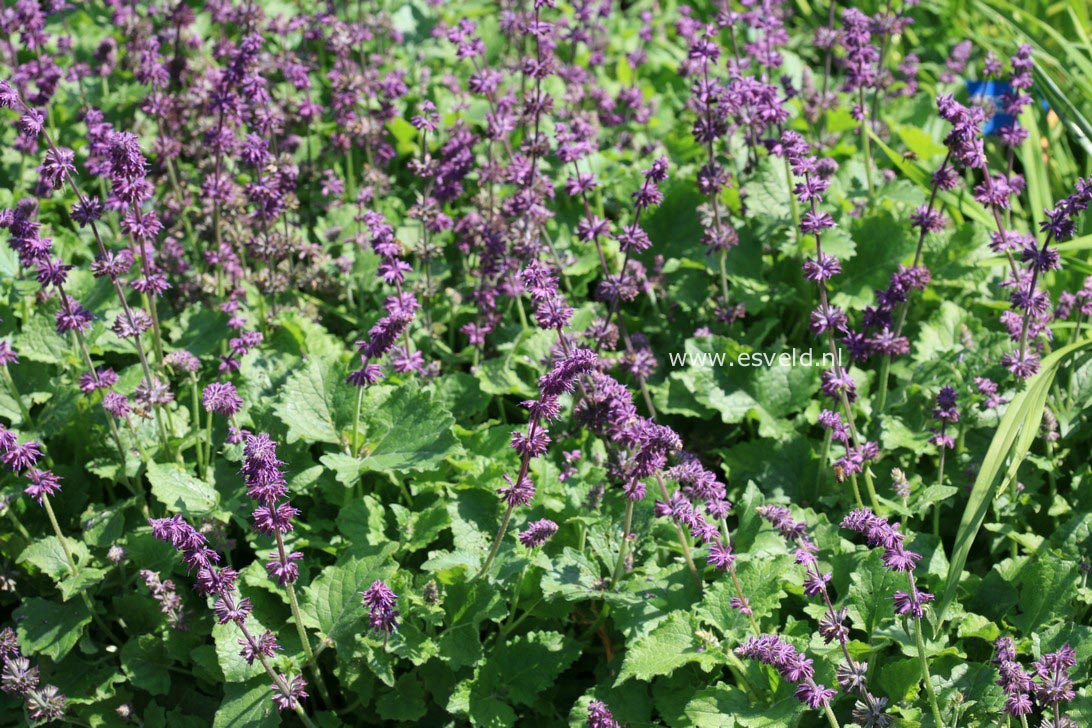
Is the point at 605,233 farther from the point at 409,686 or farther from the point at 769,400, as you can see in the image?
the point at 409,686

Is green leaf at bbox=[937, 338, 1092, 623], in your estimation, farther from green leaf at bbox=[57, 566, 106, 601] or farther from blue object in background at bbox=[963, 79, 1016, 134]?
green leaf at bbox=[57, 566, 106, 601]

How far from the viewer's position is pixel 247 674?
13.4 feet

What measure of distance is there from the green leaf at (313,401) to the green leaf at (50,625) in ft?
3.65

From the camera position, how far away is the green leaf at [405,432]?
4461mm

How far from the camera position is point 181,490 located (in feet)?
14.7

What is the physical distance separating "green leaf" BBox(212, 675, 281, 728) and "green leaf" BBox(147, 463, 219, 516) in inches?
27.4

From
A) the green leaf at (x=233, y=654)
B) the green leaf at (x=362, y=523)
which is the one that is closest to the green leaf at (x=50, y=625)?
the green leaf at (x=233, y=654)

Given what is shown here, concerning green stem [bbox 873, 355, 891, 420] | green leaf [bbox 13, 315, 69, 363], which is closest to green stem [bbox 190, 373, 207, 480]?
green leaf [bbox 13, 315, 69, 363]

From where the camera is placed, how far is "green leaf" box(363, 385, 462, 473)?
14.6ft

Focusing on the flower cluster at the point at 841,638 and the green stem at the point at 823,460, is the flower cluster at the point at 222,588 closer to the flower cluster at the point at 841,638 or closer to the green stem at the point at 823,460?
the flower cluster at the point at 841,638

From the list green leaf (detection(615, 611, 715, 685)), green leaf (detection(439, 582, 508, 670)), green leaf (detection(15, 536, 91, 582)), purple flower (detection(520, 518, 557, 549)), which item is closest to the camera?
green leaf (detection(615, 611, 715, 685))

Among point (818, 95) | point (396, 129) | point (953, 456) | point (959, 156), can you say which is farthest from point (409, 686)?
point (818, 95)

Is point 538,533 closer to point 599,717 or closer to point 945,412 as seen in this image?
point 599,717

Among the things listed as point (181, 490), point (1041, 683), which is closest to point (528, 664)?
point (181, 490)
